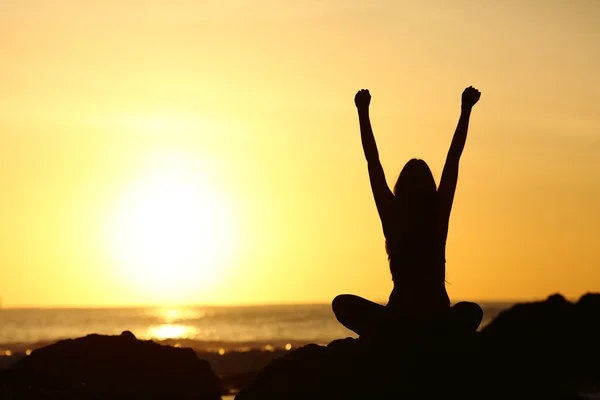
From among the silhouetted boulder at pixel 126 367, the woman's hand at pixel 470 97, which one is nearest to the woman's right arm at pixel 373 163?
the woman's hand at pixel 470 97

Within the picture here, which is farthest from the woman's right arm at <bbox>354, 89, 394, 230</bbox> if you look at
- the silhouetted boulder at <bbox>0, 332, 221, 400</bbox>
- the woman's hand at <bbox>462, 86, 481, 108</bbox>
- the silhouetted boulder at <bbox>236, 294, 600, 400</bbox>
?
the silhouetted boulder at <bbox>0, 332, 221, 400</bbox>

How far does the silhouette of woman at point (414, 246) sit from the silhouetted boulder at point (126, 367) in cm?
423

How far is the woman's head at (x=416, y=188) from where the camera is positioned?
8.76m

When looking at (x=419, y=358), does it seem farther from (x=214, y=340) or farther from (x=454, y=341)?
(x=214, y=340)

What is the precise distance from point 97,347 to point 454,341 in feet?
26.1

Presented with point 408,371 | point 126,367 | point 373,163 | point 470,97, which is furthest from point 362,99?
point 126,367

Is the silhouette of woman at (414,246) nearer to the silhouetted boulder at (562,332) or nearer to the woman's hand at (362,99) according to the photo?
the woman's hand at (362,99)

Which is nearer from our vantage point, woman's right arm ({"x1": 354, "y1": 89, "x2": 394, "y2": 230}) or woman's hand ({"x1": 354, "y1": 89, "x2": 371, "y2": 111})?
woman's right arm ({"x1": 354, "y1": 89, "x2": 394, "y2": 230})

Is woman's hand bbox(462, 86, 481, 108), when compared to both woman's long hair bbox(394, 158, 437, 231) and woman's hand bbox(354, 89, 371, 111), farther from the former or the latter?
woman's long hair bbox(394, 158, 437, 231)

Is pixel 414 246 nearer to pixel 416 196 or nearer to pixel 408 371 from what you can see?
pixel 416 196

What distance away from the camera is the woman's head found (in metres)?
8.76

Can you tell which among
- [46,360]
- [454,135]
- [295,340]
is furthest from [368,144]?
[295,340]

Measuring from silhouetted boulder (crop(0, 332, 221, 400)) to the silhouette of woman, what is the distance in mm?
4231

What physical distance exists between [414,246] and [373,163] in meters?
0.86
